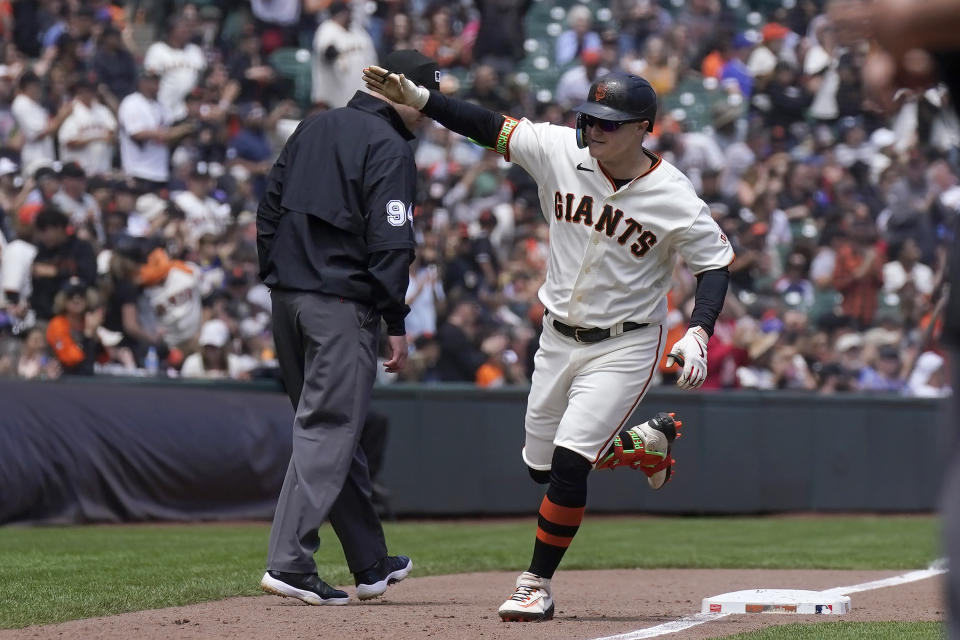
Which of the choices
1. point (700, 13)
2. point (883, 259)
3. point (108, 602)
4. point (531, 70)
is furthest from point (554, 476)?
point (700, 13)

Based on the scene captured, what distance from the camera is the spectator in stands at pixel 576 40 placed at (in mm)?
19234

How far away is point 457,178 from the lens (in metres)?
16.0

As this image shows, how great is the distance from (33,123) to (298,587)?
9929 millimetres

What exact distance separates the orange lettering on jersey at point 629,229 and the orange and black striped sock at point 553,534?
1.04 metres

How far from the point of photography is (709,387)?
13.7 meters

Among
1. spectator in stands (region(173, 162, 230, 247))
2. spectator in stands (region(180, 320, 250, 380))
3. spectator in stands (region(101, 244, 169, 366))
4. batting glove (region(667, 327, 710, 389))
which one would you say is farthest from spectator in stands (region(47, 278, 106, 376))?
batting glove (region(667, 327, 710, 389))

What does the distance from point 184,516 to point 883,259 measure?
9.32 m

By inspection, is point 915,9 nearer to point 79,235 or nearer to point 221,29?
point 79,235

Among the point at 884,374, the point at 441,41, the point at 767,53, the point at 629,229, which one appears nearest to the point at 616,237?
the point at 629,229

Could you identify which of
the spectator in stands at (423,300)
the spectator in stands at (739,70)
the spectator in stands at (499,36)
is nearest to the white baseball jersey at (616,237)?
the spectator in stands at (423,300)

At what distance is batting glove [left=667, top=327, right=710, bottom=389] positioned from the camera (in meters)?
5.25

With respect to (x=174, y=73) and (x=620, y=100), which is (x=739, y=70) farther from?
(x=620, y=100)

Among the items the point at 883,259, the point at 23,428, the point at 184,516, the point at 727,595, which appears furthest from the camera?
the point at 883,259

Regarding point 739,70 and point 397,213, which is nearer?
point 397,213
